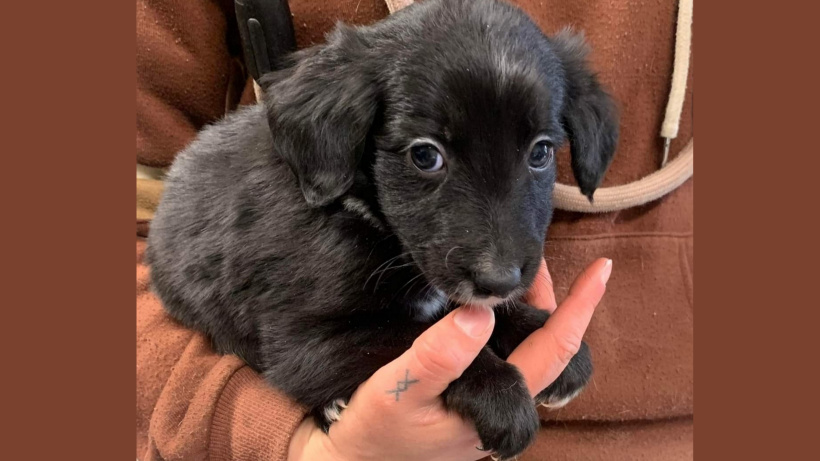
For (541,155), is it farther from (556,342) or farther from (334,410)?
(334,410)

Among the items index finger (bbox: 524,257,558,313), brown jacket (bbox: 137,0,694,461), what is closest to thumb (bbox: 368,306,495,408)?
index finger (bbox: 524,257,558,313)

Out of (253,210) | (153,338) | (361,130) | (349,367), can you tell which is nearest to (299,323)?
(349,367)

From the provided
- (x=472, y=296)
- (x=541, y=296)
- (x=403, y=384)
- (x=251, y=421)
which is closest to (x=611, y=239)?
(x=541, y=296)

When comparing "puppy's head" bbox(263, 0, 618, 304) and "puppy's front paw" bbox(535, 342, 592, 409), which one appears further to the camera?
"puppy's front paw" bbox(535, 342, 592, 409)

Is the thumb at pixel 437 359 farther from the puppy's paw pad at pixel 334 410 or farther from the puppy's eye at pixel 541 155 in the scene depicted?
the puppy's eye at pixel 541 155

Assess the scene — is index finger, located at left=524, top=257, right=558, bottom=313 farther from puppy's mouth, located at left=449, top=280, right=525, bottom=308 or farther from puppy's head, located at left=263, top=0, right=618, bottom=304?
puppy's mouth, located at left=449, top=280, right=525, bottom=308

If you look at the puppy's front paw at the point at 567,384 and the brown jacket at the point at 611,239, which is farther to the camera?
the brown jacket at the point at 611,239

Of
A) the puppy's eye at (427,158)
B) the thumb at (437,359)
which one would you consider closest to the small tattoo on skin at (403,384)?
the thumb at (437,359)

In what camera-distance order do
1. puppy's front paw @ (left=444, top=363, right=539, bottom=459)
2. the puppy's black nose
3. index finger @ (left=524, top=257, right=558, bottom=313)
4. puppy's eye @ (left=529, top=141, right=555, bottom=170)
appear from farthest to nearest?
index finger @ (left=524, top=257, right=558, bottom=313), puppy's eye @ (left=529, top=141, right=555, bottom=170), puppy's front paw @ (left=444, top=363, right=539, bottom=459), the puppy's black nose
